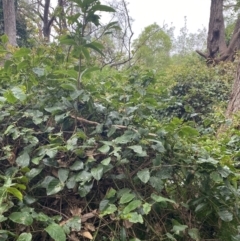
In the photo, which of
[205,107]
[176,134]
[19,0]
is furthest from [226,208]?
[19,0]

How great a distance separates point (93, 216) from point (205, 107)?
394 cm

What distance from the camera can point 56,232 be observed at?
651 millimetres

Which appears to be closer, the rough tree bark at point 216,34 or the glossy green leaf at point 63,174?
the glossy green leaf at point 63,174

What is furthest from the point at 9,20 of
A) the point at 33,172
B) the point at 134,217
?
the point at 134,217

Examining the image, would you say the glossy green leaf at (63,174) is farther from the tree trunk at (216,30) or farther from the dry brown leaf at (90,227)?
the tree trunk at (216,30)

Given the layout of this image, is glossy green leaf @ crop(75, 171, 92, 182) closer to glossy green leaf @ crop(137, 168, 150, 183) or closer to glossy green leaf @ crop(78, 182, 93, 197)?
glossy green leaf @ crop(78, 182, 93, 197)

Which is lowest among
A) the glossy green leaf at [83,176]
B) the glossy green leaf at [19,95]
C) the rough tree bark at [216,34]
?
the glossy green leaf at [83,176]

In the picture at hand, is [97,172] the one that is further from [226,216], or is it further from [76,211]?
[226,216]

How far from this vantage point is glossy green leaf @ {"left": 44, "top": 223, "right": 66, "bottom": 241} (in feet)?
2.11

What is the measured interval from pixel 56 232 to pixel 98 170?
0.62 feet

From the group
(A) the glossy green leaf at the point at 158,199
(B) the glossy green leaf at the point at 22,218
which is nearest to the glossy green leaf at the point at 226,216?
(A) the glossy green leaf at the point at 158,199

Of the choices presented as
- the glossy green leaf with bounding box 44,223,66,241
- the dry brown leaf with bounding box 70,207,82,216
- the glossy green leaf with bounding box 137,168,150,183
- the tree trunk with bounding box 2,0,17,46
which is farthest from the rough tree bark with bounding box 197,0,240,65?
the glossy green leaf with bounding box 44,223,66,241

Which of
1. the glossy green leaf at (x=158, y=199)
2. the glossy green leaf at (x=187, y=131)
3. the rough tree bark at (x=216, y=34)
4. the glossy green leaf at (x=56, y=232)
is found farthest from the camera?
the rough tree bark at (x=216, y=34)

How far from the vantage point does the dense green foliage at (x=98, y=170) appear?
738 millimetres
